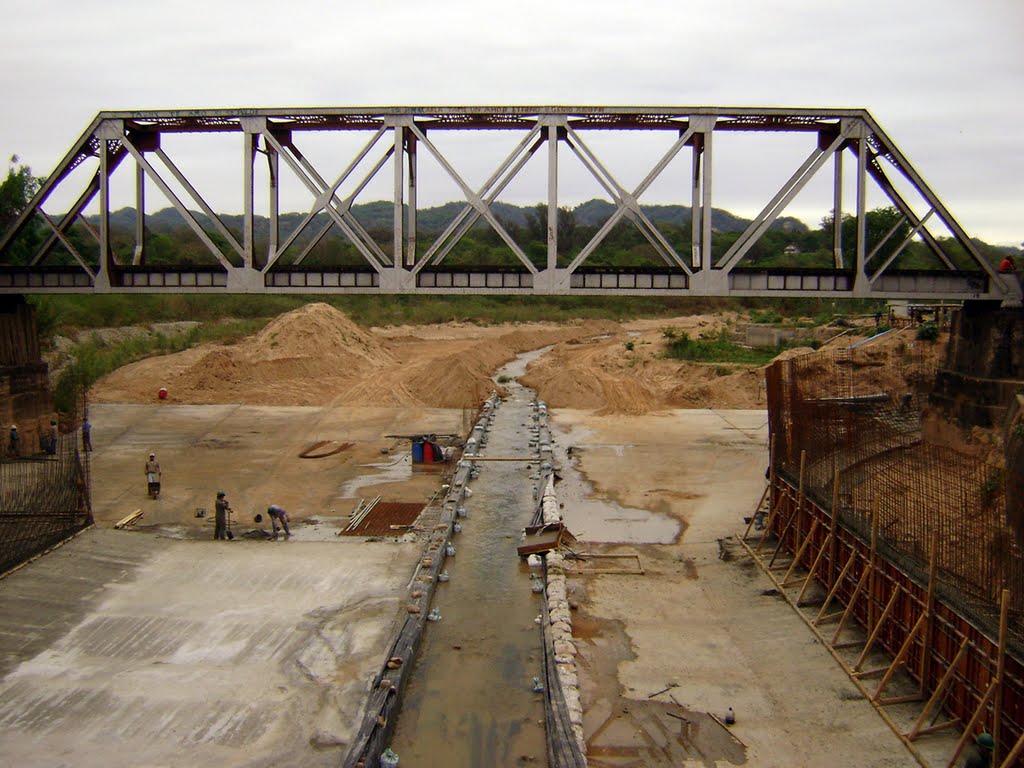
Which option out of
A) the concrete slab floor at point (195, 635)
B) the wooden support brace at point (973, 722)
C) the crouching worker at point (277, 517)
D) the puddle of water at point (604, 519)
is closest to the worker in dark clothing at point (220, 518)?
the concrete slab floor at point (195, 635)

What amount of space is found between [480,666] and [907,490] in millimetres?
7246

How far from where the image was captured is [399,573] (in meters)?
17.3

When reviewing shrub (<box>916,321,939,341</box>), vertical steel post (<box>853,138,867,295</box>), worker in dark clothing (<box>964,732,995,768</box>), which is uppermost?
vertical steel post (<box>853,138,867,295</box>)

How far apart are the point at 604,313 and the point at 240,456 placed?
66.8 meters

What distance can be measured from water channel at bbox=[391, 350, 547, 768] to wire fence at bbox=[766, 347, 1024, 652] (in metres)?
5.57

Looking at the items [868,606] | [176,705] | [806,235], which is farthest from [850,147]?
[806,235]

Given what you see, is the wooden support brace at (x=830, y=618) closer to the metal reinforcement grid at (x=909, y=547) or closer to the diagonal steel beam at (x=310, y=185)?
the metal reinforcement grid at (x=909, y=547)

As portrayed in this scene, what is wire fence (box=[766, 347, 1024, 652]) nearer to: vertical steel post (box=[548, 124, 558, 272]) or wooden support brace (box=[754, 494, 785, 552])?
wooden support brace (box=[754, 494, 785, 552])

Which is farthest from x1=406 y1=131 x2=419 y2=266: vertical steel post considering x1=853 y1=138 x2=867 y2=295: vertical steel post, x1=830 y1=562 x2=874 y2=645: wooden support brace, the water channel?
x1=830 y1=562 x2=874 y2=645: wooden support brace

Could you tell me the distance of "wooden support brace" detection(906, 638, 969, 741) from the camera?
35.0 ft

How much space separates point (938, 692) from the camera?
10.9m

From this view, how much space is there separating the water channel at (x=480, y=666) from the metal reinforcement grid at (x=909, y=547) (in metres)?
4.76

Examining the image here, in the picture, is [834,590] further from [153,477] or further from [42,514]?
[153,477]

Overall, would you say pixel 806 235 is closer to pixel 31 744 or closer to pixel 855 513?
pixel 855 513
